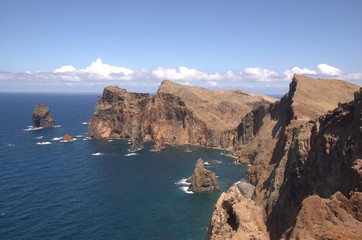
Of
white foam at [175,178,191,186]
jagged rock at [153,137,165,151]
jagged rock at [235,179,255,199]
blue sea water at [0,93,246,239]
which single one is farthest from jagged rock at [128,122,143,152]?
jagged rock at [235,179,255,199]

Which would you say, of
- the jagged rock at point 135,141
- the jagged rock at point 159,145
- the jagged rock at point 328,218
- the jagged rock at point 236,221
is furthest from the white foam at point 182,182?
the jagged rock at point 328,218

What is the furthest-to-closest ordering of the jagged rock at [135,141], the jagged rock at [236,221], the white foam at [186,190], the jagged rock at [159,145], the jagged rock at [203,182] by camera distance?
the jagged rock at [159,145]
the jagged rock at [135,141]
the jagged rock at [203,182]
the white foam at [186,190]
the jagged rock at [236,221]

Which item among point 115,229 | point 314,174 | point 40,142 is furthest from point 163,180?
point 40,142

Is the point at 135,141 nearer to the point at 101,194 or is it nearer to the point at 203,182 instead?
the point at 101,194

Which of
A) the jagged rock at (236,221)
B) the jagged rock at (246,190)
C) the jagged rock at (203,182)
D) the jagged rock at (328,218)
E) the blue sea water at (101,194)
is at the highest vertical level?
the jagged rock at (328,218)

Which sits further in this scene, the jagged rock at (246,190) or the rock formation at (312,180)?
the jagged rock at (246,190)

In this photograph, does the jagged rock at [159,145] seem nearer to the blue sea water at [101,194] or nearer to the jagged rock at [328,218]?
the blue sea water at [101,194]

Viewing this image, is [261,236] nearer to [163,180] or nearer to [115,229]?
[115,229]
